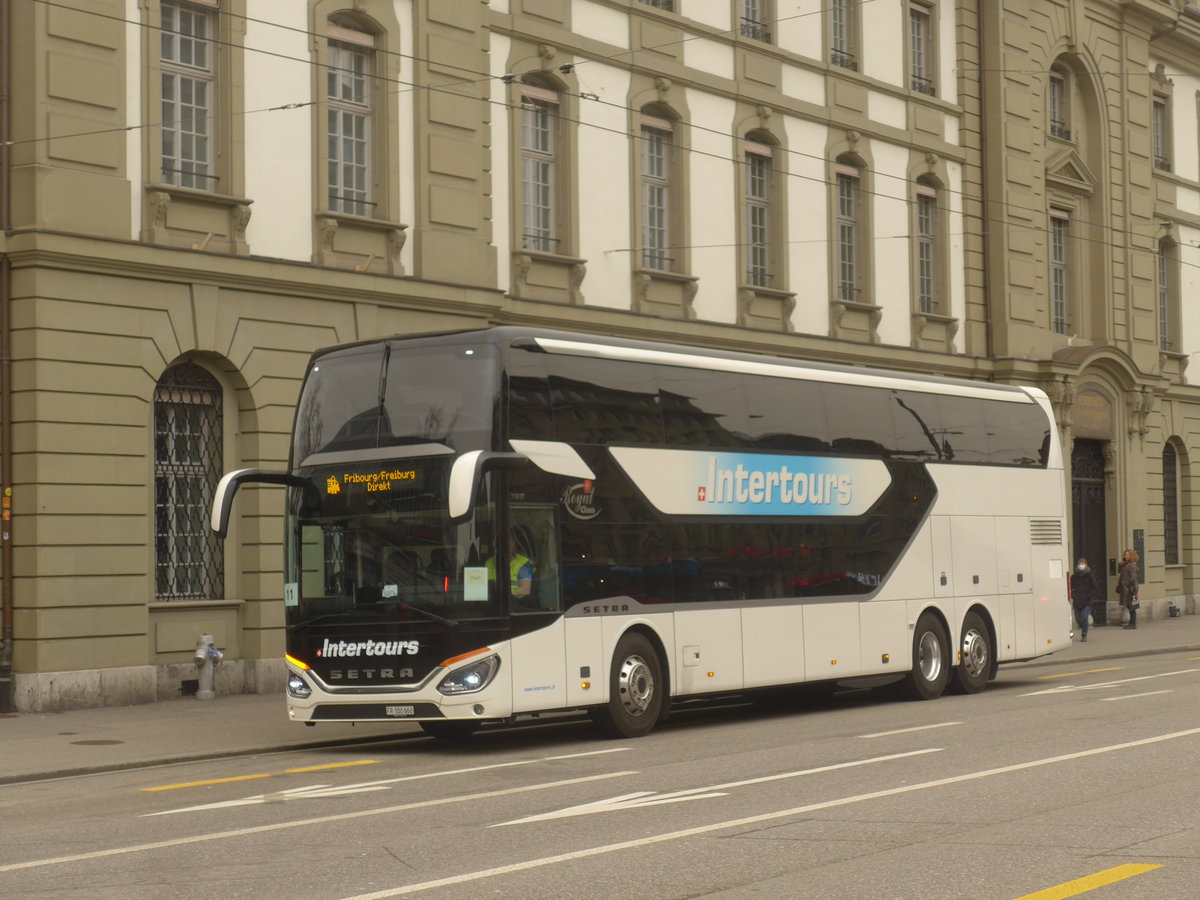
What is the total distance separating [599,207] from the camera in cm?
2812

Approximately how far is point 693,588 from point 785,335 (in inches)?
555

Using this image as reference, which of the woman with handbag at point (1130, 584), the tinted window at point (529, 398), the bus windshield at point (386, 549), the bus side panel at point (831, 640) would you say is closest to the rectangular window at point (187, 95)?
the bus windshield at point (386, 549)

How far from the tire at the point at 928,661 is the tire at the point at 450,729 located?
611 cm

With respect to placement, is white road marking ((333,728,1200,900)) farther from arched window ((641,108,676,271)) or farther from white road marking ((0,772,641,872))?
arched window ((641,108,676,271))

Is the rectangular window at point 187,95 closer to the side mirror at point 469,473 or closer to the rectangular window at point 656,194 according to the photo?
the side mirror at point 469,473

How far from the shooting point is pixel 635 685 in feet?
56.9

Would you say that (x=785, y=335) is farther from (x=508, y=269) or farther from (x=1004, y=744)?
(x=1004, y=744)

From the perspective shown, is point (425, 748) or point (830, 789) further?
point (425, 748)

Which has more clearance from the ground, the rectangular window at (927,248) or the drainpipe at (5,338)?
the rectangular window at (927,248)

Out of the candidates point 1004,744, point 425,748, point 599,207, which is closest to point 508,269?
point 599,207

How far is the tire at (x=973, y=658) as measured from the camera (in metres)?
22.5

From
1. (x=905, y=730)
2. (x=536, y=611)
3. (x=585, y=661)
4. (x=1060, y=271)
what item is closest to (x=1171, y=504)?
(x=1060, y=271)

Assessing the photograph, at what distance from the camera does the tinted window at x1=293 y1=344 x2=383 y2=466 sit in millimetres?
16375

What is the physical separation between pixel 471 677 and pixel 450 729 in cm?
227
